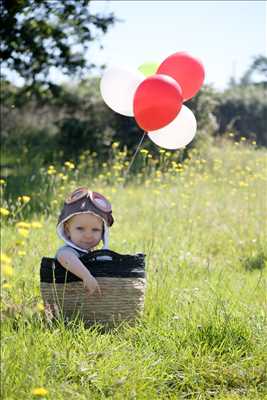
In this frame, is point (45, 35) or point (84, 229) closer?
point (84, 229)

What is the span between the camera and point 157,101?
3555mm

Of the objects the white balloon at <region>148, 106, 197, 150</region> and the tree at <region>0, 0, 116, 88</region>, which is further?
the tree at <region>0, 0, 116, 88</region>

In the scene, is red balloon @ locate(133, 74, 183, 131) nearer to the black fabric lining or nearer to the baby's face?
the baby's face

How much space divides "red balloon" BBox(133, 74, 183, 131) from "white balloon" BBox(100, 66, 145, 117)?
0.15 metres

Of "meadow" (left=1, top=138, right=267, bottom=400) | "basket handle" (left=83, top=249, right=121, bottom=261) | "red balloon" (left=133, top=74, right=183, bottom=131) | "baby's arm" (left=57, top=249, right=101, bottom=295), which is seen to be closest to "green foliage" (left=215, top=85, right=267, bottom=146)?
"meadow" (left=1, top=138, right=267, bottom=400)

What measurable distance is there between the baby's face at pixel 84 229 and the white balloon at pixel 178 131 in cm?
81

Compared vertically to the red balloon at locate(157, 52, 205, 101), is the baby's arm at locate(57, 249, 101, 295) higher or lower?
lower

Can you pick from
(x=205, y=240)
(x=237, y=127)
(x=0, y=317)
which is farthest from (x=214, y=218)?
(x=237, y=127)

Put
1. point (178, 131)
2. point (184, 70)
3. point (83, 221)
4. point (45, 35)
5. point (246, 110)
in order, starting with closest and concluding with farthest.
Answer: point (83, 221) → point (184, 70) → point (178, 131) → point (45, 35) → point (246, 110)

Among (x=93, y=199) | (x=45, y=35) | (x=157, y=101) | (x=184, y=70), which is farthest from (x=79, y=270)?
(x=45, y=35)

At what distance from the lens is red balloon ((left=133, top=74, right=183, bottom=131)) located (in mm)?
3547

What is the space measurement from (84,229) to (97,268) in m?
0.27

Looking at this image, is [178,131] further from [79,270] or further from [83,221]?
[79,270]

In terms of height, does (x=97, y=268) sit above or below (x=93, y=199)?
below
